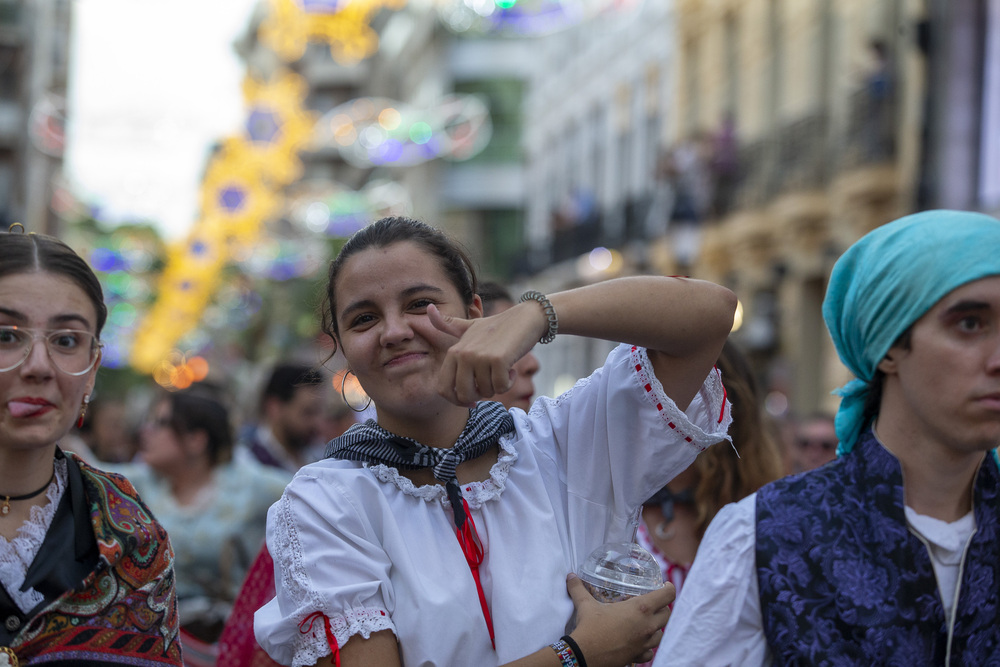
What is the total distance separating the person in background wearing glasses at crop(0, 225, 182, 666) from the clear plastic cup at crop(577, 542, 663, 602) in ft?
3.47

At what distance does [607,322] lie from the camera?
2512 mm

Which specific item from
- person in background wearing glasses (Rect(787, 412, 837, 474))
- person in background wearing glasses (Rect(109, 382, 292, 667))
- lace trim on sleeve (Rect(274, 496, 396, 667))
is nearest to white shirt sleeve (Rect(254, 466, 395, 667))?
lace trim on sleeve (Rect(274, 496, 396, 667))

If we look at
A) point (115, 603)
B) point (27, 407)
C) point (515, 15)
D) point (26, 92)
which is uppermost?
point (27, 407)

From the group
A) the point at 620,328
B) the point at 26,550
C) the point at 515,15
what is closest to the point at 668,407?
the point at 620,328

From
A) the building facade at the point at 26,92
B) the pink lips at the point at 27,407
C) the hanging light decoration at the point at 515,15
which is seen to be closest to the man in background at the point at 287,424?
the pink lips at the point at 27,407

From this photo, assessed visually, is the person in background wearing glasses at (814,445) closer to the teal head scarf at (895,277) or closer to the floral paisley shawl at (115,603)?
the teal head scarf at (895,277)

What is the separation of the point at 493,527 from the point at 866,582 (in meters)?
0.80

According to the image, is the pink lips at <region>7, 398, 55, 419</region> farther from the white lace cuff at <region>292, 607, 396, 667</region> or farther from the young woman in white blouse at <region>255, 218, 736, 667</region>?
the white lace cuff at <region>292, 607, 396, 667</region>

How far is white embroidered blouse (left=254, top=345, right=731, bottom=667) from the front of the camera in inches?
97.7

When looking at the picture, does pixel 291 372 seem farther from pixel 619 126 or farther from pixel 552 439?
pixel 619 126

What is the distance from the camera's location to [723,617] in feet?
8.85

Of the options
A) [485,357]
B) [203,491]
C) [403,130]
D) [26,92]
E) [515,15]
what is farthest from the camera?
[26,92]

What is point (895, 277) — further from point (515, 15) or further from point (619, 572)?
point (515, 15)

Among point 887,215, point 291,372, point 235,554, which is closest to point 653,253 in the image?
point 887,215
